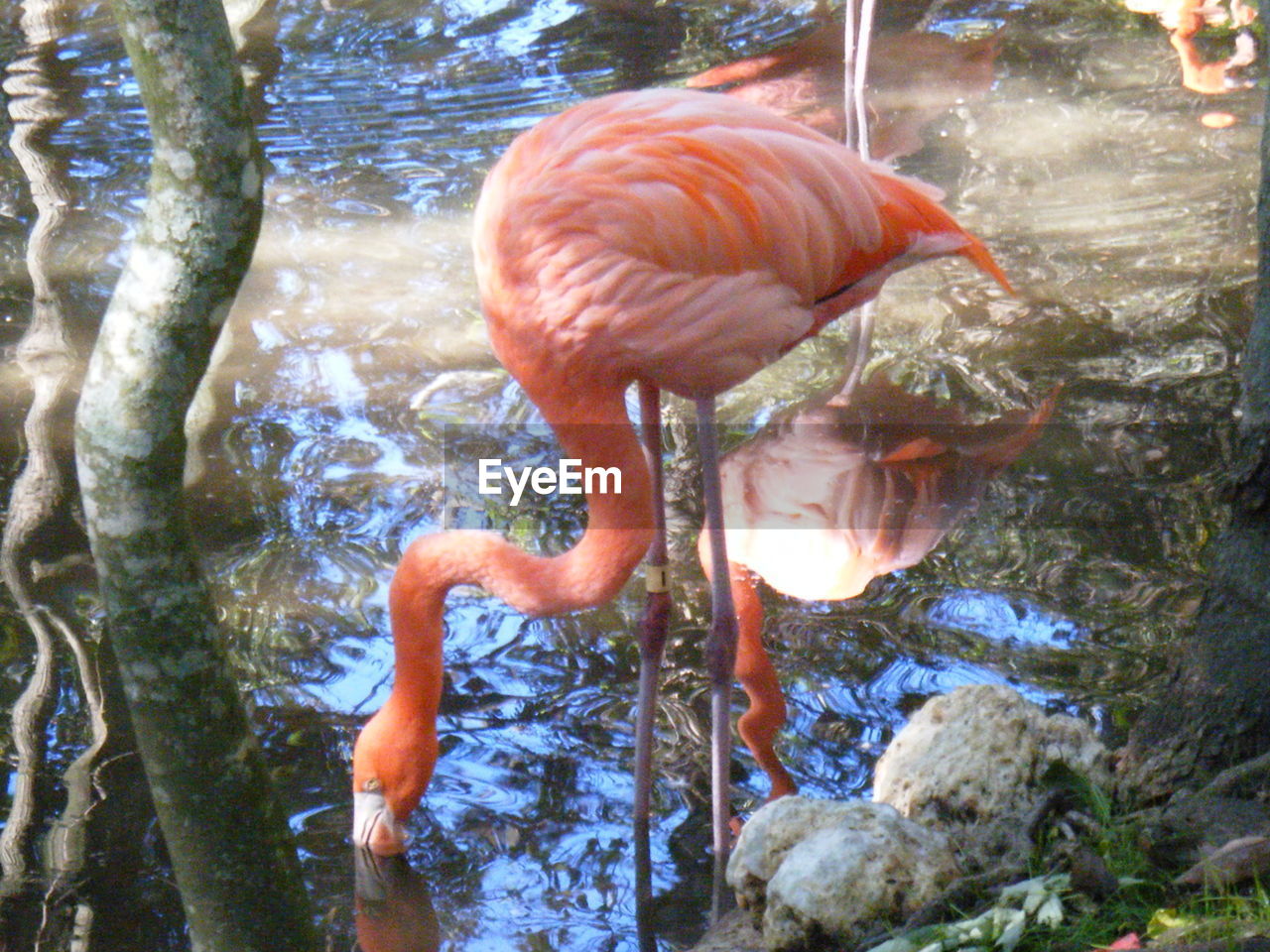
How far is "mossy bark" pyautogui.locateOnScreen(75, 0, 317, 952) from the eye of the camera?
182cm

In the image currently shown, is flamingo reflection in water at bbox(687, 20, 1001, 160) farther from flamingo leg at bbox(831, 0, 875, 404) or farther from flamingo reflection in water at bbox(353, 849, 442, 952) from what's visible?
flamingo reflection in water at bbox(353, 849, 442, 952)

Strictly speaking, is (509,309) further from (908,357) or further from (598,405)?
(908,357)

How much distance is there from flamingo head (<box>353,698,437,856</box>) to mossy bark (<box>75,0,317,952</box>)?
74 centimetres

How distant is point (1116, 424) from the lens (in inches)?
170

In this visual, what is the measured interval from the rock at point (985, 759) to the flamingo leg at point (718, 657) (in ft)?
1.38

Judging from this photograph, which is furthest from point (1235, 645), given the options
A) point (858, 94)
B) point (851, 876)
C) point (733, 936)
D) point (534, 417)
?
point (858, 94)

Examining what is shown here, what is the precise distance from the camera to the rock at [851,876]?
2.26m

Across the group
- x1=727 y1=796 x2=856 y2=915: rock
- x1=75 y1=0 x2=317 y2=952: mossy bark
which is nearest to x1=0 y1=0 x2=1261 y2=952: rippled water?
x1=727 y1=796 x2=856 y2=915: rock

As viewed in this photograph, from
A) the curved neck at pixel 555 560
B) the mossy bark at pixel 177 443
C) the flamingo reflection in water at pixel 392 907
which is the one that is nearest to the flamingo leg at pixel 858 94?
the curved neck at pixel 555 560

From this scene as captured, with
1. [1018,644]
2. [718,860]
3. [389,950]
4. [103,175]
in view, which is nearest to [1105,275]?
[1018,644]

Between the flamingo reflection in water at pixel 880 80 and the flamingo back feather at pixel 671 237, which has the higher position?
the flamingo back feather at pixel 671 237

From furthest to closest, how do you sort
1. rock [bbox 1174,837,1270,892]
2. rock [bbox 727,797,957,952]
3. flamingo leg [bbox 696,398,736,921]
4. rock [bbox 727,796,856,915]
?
1. flamingo leg [bbox 696,398,736,921]
2. rock [bbox 727,796,856,915]
3. rock [bbox 727,797,957,952]
4. rock [bbox 1174,837,1270,892]

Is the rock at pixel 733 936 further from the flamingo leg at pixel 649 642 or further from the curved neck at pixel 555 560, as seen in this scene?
the curved neck at pixel 555 560

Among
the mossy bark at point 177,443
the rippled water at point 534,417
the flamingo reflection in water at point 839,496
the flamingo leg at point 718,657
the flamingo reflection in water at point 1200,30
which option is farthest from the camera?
the flamingo reflection in water at point 1200,30
